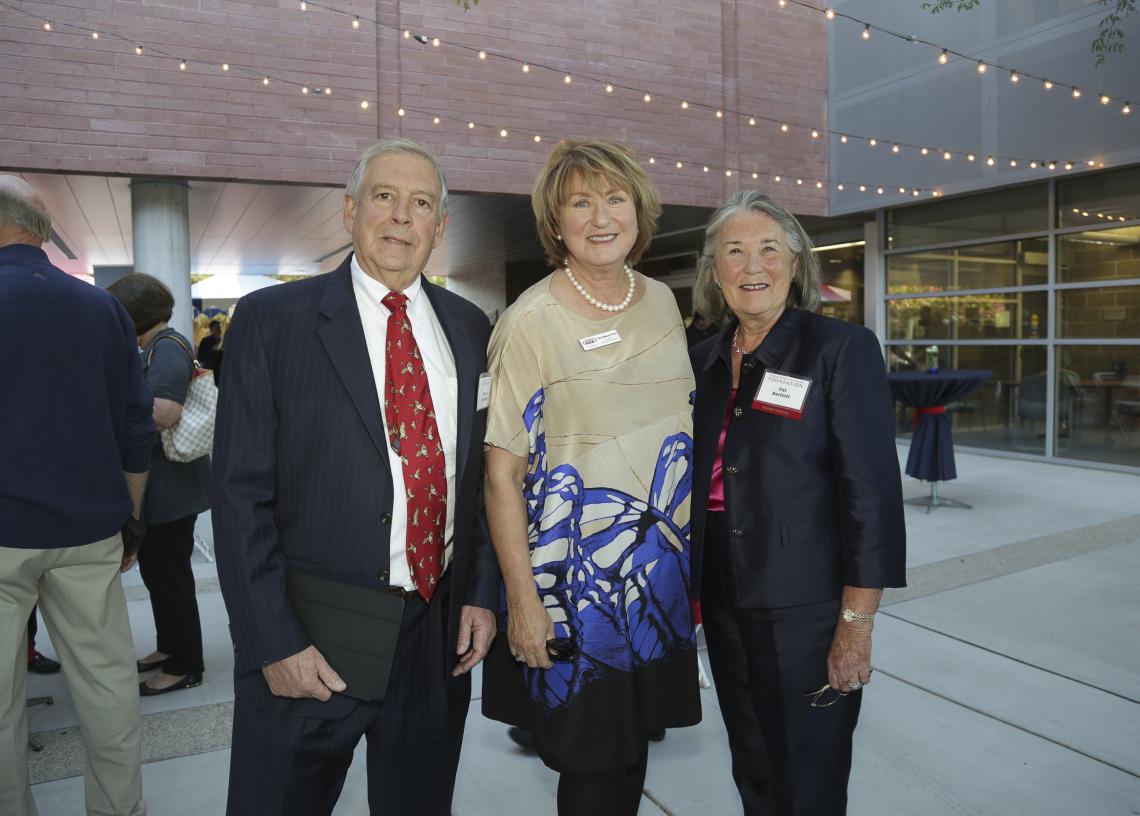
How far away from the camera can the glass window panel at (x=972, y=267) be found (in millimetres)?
Result: 8531

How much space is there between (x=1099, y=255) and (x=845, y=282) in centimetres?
334

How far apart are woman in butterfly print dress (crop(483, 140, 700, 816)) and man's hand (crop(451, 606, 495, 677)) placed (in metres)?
0.06

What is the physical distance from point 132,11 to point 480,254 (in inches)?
362

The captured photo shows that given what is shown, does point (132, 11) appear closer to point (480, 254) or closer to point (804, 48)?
point (804, 48)

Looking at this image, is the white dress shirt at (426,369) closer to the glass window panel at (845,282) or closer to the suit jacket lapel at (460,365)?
the suit jacket lapel at (460,365)

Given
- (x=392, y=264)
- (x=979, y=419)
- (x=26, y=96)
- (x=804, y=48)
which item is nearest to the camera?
(x=392, y=264)

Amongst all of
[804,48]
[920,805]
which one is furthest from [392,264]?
[804,48]

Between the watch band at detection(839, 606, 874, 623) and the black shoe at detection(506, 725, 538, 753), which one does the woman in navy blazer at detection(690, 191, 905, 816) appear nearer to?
the watch band at detection(839, 606, 874, 623)

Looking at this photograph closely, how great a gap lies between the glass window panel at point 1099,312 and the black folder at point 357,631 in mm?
8583

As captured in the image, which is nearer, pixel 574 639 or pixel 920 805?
pixel 574 639

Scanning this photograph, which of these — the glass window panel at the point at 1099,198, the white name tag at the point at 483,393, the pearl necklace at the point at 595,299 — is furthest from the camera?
the glass window panel at the point at 1099,198

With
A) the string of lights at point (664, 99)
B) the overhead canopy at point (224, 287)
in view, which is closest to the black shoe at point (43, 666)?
the string of lights at point (664, 99)

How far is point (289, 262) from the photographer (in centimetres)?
1695

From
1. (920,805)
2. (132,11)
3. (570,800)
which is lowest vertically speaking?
(920,805)
